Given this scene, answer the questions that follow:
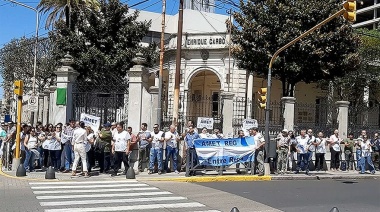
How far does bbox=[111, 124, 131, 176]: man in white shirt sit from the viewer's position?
577 inches

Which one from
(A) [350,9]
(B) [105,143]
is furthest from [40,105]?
(A) [350,9]

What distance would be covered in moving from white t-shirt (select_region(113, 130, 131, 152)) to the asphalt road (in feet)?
9.50

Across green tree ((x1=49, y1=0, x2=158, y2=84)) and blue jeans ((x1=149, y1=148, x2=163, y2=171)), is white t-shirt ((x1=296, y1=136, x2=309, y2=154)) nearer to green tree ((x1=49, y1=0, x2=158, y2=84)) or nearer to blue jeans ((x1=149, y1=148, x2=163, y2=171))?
blue jeans ((x1=149, y1=148, x2=163, y2=171))

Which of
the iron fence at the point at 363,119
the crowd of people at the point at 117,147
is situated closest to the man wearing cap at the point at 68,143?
the crowd of people at the point at 117,147

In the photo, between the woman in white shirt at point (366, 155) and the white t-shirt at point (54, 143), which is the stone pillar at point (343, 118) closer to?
the woman in white shirt at point (366, 155)

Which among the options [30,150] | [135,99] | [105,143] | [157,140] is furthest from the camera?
[135,99]

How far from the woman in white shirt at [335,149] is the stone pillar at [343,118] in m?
1.20

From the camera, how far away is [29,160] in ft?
50.3

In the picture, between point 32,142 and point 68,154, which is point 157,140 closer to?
point 68,154

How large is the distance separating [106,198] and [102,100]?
747cm

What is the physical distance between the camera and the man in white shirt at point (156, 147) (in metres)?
15.6

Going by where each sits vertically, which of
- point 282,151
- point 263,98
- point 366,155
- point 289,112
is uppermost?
point 263,98

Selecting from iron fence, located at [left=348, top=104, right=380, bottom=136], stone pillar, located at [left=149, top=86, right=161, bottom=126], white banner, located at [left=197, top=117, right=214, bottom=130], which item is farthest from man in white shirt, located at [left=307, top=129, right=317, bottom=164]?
stone pillar, located at [left=149, top=86, right=161, bottom=126]

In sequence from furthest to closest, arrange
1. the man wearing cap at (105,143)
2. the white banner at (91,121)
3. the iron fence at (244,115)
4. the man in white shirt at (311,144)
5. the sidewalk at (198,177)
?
1. the iron fence at (244,115)
2. the man in white shirt at (311,144)
3. the white banner at (91,121)
4. the man wearing cap at (105,143)
5. the sidewalk at (198,177)
